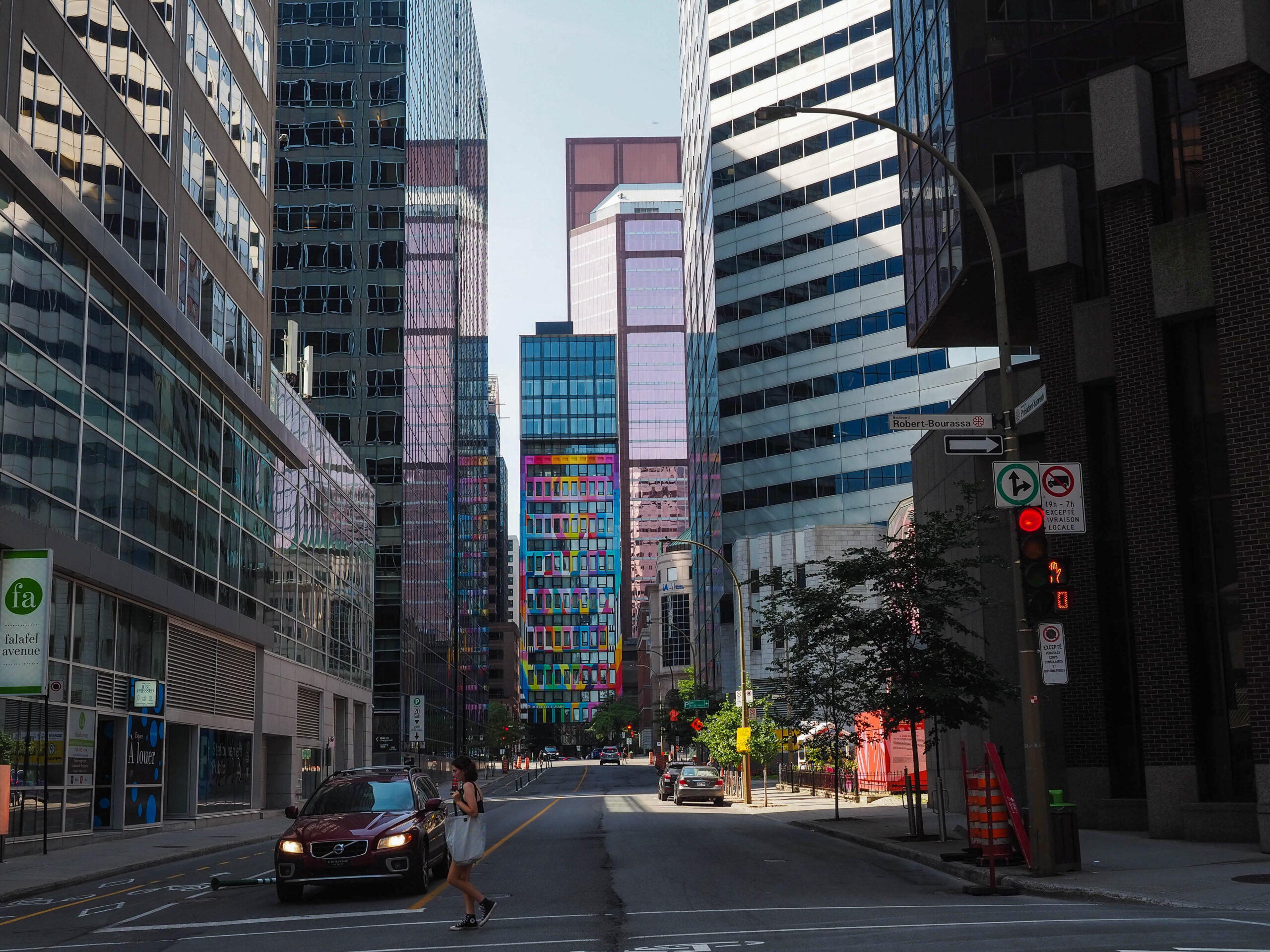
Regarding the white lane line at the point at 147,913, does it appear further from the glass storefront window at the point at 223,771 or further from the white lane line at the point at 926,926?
the glass storefront window at the point at 223,771

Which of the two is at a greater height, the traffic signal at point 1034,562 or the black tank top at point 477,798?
the traffic signal at point 1034,562

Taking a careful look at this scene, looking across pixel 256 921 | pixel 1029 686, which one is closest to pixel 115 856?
pixel 256 921

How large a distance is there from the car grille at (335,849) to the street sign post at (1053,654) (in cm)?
853

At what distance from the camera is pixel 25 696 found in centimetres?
2580

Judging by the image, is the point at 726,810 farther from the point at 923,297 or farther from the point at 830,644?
the point at 923,297

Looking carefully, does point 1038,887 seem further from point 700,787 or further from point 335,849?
point 700,787

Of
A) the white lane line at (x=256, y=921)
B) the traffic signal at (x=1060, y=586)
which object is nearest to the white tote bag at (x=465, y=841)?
the white lane line at (x=256, y=921)

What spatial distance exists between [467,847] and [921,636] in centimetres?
1260

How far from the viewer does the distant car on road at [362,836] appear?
632 inches

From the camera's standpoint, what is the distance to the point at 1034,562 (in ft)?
51.9

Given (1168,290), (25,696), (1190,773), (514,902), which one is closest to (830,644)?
(1190,773)

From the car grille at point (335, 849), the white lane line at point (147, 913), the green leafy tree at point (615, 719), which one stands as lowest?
the green leafy tree at point (615, 719)

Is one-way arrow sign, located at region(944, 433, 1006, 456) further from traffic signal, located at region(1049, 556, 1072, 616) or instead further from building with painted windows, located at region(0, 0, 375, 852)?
building with painted windows, located at region(0, 0, 375, 852)

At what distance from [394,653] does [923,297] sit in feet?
175
